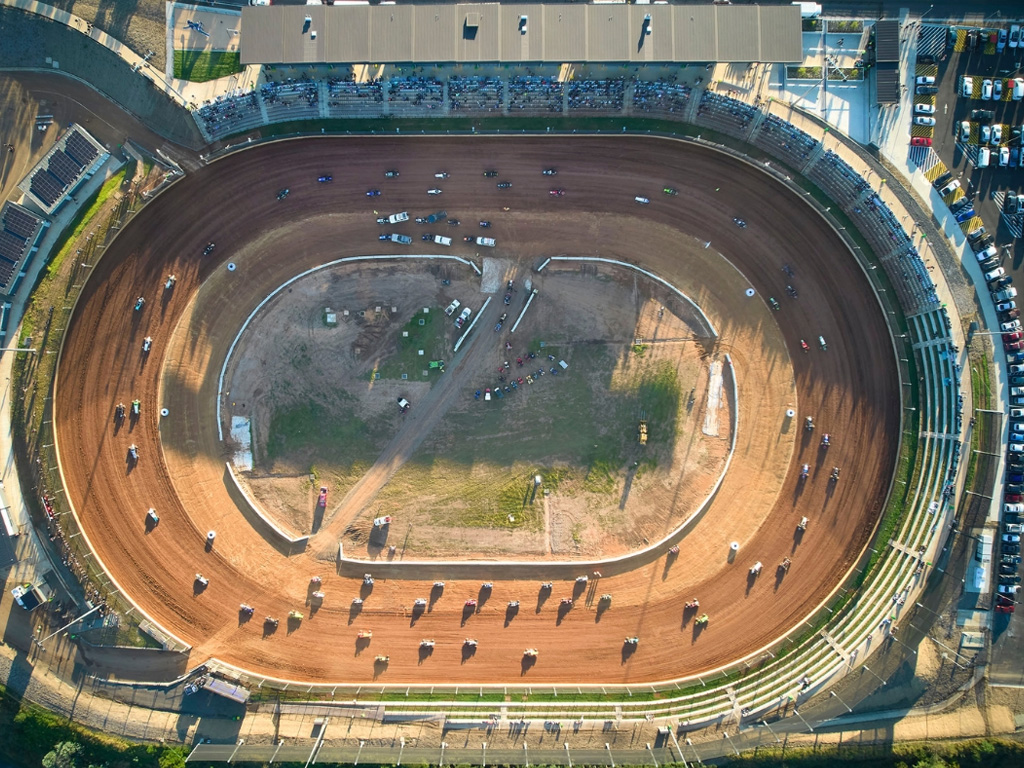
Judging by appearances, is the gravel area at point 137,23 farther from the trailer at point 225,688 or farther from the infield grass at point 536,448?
the trailer at point 225,688

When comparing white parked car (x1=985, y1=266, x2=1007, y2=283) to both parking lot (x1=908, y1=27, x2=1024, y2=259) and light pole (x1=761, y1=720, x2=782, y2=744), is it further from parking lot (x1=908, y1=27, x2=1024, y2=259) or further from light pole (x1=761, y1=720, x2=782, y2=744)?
light pole (x1=761, y1=720, x2=782, y2=744)

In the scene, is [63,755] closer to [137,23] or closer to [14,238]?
[14,238]

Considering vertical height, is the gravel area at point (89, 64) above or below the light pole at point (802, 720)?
above

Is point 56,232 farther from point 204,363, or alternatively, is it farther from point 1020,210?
point 1020,210

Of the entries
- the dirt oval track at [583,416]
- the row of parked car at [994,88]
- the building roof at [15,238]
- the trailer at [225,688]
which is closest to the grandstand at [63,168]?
the building roof at [15,238]

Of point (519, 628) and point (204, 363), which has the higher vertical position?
point (204, 363)

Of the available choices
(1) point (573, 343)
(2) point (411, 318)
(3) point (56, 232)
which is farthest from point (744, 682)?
(3) point (56, 232)
